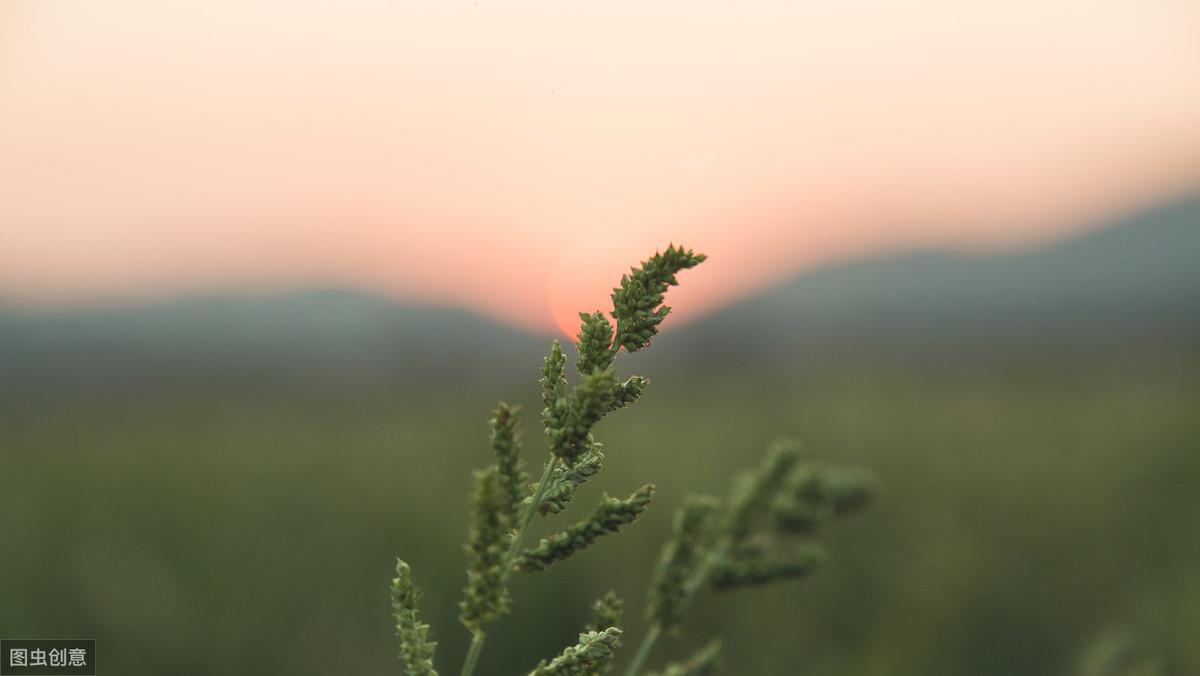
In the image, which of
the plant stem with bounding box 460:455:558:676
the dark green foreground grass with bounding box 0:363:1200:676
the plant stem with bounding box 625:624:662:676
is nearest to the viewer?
the plant stem with bounding box 460:455:558:676

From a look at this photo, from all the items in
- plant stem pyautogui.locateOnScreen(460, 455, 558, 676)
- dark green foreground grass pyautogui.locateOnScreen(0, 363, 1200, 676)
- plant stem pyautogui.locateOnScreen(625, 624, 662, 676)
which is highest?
dark green foreground grass pyautogui.locateOnScreen(0, 363, 1200, 676)

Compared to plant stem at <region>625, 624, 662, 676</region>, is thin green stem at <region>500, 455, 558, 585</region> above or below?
above

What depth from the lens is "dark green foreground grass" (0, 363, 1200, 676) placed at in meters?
4.64

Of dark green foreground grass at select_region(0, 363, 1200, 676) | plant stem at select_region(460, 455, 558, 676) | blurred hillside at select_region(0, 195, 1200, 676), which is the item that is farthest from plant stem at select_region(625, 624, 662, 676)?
dark green foreground grass at select_region(0, 363, 1200, 676)

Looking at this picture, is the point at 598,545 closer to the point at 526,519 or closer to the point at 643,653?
the point at 643,653

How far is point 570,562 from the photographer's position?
546 centimetres

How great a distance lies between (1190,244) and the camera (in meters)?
196

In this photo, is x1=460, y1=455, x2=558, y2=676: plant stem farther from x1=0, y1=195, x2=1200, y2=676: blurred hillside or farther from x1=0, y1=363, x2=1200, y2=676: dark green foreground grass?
x1=0, y1=363, x2=1200, y2=676: dark green foreground grass

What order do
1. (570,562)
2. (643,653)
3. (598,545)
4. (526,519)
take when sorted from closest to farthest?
1. (526,519)
2. (643,653)
3. (570,562)
4. (598,545)

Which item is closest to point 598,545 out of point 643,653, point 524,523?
point 643,653

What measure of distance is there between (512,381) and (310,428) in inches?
170

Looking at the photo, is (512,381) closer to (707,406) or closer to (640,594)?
(707,406)

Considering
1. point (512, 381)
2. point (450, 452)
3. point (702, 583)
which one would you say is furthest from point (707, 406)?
point (702, 583)

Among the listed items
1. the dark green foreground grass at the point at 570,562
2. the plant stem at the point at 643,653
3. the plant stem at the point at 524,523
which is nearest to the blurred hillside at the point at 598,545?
the dark green foreground grass at the point at 570,562
